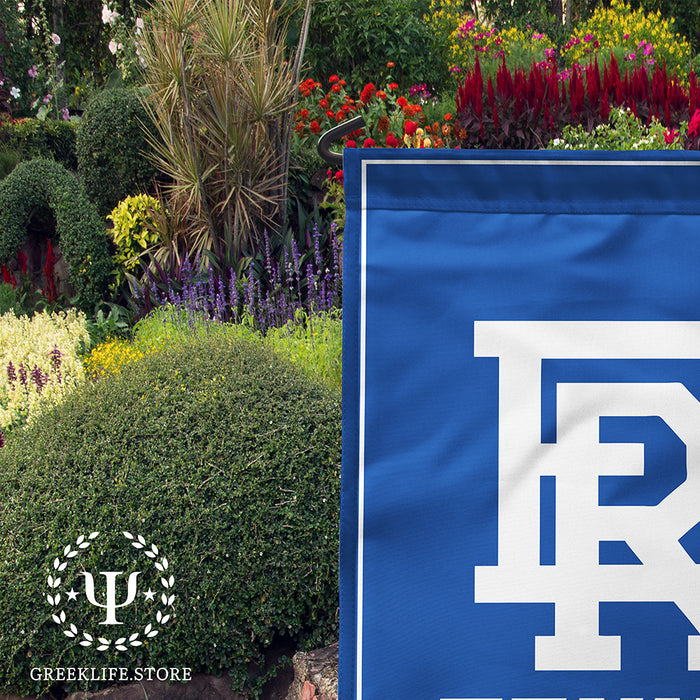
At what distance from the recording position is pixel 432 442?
1093mm

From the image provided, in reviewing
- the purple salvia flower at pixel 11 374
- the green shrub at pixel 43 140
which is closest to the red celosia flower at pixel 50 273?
the purple salvia flower at pixel 11 374

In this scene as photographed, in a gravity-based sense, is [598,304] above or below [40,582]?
above

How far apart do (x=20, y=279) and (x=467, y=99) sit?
438cm

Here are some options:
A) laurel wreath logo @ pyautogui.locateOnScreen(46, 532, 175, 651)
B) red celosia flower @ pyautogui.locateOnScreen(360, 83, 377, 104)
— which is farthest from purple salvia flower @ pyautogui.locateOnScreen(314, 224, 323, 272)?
laurel wreath logo @ pyautogui.locateOnScreen(46, 532, 175, 651)

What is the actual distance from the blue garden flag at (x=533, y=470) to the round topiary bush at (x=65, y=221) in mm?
5738

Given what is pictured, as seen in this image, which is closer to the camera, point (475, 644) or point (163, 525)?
point (475, 644)

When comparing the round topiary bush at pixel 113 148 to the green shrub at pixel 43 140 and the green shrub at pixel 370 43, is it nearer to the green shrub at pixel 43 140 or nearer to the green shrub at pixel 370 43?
the green shrub at pixel 43 140

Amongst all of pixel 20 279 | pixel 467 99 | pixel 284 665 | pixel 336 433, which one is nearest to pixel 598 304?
pixel 336 433

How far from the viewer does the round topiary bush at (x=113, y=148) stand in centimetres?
666

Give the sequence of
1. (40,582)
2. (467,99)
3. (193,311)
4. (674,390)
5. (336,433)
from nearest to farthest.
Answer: (674,390) → (40,582) → (336,433) → (193,311) → (467,99)

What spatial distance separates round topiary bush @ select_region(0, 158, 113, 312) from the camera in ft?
20.7

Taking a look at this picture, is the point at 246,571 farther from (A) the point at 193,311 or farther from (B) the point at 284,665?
(A) the point at 193,311
